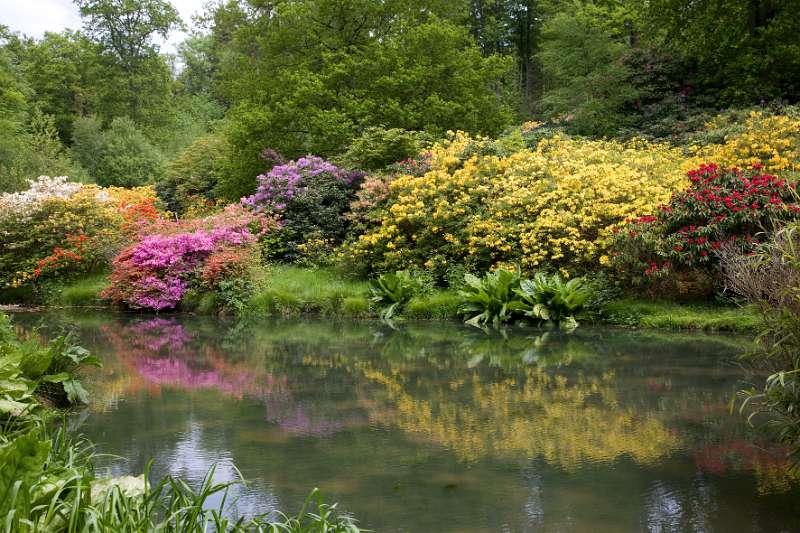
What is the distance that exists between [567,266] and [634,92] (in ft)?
31.5

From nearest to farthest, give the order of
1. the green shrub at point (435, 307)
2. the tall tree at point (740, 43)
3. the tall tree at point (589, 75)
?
1. the green shrub at point (435, 307)
2. the tall tree at point (740, 43)
3. the tall tree at point (589, 75)

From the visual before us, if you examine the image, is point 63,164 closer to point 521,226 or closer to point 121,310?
point 121,310

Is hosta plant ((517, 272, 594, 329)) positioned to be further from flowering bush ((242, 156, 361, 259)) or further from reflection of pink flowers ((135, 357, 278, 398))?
flowering bush ((242, 156, 361, 259))

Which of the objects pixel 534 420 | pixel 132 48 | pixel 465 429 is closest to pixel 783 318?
pixel 534 420

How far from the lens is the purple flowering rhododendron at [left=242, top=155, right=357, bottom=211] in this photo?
1809cm

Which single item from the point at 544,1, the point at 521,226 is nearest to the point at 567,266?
the point at 521,226

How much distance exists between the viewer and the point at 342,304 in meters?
14.6

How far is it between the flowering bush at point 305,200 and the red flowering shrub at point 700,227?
24.9 feet

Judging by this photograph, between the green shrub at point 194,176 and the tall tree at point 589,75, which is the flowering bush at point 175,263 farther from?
the tall tree at point 589,75

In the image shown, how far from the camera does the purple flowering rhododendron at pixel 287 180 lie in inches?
712

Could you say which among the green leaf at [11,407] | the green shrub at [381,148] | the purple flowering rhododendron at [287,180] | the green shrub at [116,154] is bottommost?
the green leaf at [11,407]

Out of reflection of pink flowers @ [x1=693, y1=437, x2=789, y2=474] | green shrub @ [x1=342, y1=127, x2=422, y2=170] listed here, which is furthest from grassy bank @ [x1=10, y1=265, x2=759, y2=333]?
reflection of pink flowers @ [x1=693, y1=437, x2=789, y2=474]

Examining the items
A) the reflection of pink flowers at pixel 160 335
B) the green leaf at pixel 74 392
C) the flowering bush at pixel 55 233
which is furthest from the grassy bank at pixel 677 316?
the flowering bush at pixel 55 233

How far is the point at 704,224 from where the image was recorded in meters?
11.5
